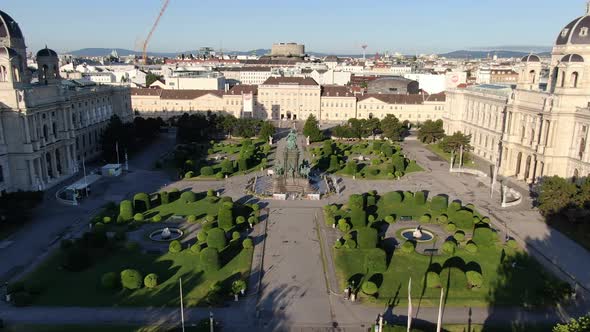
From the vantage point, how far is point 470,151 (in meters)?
94.4

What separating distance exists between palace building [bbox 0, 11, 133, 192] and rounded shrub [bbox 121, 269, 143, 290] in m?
34.3

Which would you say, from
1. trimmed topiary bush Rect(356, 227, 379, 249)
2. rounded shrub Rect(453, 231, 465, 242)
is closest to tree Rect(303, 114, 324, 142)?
rounded shrub Rect(453, 231, 465, 242)

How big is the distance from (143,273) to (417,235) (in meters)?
27.8

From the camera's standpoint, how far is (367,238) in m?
43.7

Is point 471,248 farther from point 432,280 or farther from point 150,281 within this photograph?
point 150,281

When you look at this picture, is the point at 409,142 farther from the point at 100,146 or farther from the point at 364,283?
the point at 364,283

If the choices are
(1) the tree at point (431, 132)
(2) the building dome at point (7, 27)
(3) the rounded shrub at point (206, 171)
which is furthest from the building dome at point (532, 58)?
(2) the building dome at point (7, 27)

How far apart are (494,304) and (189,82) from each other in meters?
132

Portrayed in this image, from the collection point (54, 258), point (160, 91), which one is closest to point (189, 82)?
point (160, 91)

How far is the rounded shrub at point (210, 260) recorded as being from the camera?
39594 mm

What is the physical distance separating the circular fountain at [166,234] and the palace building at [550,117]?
50466 mm

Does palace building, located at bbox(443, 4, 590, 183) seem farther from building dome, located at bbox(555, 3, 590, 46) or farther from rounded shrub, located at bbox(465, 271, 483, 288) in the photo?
rounded shrub, located at bbox(465, 271, 483, 288)

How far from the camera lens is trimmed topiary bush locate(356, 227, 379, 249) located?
43.7m

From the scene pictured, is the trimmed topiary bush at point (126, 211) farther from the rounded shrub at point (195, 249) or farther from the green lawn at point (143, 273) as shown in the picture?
the rounded shrub at point (195, 249)
